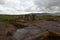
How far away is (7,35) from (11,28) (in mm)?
111

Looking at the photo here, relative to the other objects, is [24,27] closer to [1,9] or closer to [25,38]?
[25,38]

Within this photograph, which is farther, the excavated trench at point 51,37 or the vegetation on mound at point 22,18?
the vegetation on mound at point 22,18

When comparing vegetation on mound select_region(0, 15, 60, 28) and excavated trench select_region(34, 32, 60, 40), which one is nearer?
excavated trench select_region(34, 32, 60, 40)

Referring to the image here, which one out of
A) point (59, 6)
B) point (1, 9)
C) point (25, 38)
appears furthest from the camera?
point (59, 6)

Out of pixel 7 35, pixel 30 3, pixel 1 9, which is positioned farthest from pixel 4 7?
pixel 7 35

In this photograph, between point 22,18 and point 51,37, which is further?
point 22,18

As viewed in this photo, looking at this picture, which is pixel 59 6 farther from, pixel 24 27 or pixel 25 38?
pixel 25 38

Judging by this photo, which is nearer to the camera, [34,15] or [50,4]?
[34,15]

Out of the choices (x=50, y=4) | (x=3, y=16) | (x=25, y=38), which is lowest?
(x=25, y=38)

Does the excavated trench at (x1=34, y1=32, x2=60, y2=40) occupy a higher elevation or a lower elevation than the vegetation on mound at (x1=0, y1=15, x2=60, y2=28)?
lower

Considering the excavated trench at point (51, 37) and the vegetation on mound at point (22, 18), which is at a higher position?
the vegetation on mound at point (22, 18)

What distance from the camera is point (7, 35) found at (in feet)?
2.83

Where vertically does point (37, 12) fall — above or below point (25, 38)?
above

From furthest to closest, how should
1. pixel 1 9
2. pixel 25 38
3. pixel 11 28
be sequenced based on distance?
1. pixel 1 9
2. pixel 11 28
3. pixel 25 38
